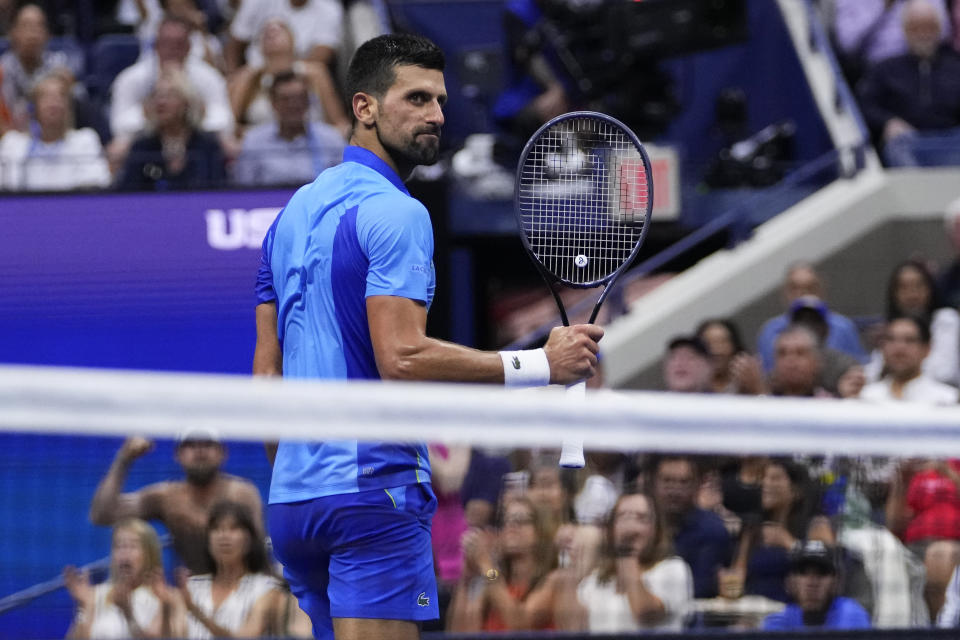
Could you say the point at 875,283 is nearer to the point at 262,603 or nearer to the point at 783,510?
the point at 783,510

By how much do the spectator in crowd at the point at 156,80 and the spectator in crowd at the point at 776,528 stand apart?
4.54 m

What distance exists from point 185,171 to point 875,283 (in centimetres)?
448

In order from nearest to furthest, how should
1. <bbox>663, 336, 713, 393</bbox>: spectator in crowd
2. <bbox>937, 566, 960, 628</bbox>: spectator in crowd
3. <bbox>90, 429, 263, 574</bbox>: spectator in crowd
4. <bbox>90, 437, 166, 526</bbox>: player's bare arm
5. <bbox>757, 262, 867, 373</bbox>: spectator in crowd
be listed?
<bbox>937, 566, 960, 628</bbox>: spectator in crowd, <bbox>90, 429, 263, 574</bbox>: spectator in crowd, <bbox>90, 437, 166, 526</bbox>: player's bare arm, <bbox>663, 336, 713, 393</bbox>: spectator in crowd, <bbox>757, 262, 867, 373</bbox>: spectator in crowd

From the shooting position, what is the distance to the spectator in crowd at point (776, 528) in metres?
6.34

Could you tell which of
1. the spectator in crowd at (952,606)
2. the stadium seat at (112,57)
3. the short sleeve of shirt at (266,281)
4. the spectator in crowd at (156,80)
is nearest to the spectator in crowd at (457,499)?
the spectator in crowd at (952,606)

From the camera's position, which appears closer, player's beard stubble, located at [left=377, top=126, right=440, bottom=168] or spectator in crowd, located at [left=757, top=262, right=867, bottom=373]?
player's beard stubble, located at [left=377, top=126, right=440, bottom=168]

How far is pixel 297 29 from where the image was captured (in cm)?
1065

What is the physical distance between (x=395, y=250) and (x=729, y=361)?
15.7 ft

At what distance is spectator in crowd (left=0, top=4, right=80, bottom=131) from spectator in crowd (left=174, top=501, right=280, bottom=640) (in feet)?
15.3

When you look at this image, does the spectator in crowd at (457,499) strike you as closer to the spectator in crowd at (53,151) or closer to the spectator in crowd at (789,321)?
the spectator in crowd at (789,321)

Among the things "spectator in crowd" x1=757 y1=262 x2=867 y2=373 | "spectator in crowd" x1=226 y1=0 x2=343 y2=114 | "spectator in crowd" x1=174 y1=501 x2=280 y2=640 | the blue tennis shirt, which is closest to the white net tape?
the blue tennis shirt

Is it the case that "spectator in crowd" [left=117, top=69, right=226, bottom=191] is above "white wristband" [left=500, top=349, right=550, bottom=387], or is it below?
above

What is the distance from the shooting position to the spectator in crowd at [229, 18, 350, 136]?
9.75 m

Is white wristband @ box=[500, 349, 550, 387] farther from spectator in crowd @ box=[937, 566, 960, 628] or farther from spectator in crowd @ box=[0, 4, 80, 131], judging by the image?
spectator in crowd @ box=[0, 4, 80, 131]
